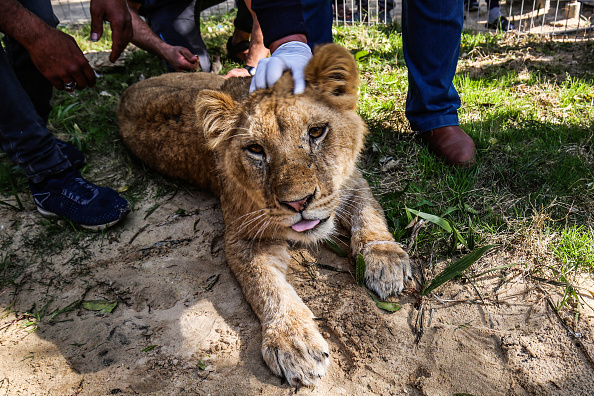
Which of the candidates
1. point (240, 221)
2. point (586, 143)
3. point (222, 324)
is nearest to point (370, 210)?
point (240, 221)

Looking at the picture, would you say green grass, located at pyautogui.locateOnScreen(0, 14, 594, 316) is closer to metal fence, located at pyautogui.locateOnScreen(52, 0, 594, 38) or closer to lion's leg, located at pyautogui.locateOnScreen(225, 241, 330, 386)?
metal fence, located at pyautogui.locateOnScreen(52, 0, 594, 38)

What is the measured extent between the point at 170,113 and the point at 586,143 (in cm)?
341

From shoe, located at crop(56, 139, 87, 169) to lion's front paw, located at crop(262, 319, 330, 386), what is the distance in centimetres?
287

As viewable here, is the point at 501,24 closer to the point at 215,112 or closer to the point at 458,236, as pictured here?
the point at 458,236

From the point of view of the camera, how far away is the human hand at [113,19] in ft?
10.5

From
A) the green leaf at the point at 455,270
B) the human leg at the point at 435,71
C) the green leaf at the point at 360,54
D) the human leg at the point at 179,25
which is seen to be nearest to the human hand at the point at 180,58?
the human leg at the point at 179,25

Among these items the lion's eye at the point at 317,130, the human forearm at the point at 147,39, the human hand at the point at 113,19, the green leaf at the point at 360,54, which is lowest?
the green leaf at the point at 360,54

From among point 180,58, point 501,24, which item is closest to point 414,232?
point 180,58

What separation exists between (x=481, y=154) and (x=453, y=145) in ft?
0.89

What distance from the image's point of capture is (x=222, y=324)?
2.58m

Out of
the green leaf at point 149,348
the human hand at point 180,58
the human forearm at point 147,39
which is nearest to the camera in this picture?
the green leaf at point 149,348

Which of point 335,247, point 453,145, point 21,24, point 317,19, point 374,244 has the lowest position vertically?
point 335,247

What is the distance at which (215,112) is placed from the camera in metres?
2.76

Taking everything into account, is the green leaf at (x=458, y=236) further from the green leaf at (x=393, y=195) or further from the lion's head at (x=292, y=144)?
the lion's head at (x=292, y=144)
